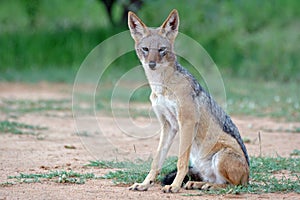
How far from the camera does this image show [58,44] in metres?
18.2

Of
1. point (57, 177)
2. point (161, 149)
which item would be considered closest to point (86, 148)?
point (57, 177)

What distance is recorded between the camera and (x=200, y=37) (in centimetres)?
1833

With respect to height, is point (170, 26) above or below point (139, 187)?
above

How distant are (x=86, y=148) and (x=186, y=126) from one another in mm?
2722

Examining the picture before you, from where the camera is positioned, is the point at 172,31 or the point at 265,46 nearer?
the point at 172,31

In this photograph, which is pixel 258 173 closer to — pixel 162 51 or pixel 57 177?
pixel 162 51

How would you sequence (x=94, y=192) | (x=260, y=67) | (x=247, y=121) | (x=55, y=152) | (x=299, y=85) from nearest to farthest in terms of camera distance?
1. (x=94, y=192)
2. (x=55, y=152)
3. (x=247, y=121)
4. (x=299, y=85)
5. (x=260, y=67)

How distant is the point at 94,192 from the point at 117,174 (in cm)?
82

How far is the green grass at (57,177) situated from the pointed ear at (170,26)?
5.34ft

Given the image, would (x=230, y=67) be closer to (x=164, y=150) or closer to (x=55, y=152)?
(x=55, y=152)

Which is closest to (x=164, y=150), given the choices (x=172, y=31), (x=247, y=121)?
(x=172, y=31)

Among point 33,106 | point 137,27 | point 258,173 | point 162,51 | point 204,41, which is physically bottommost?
point 258,173

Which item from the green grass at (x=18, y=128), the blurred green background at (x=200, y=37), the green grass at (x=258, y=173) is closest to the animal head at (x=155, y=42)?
the green grass at (x=258, y=173)

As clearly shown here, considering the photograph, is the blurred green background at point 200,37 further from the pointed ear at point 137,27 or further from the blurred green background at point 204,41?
the pointed ear at point 137,27
